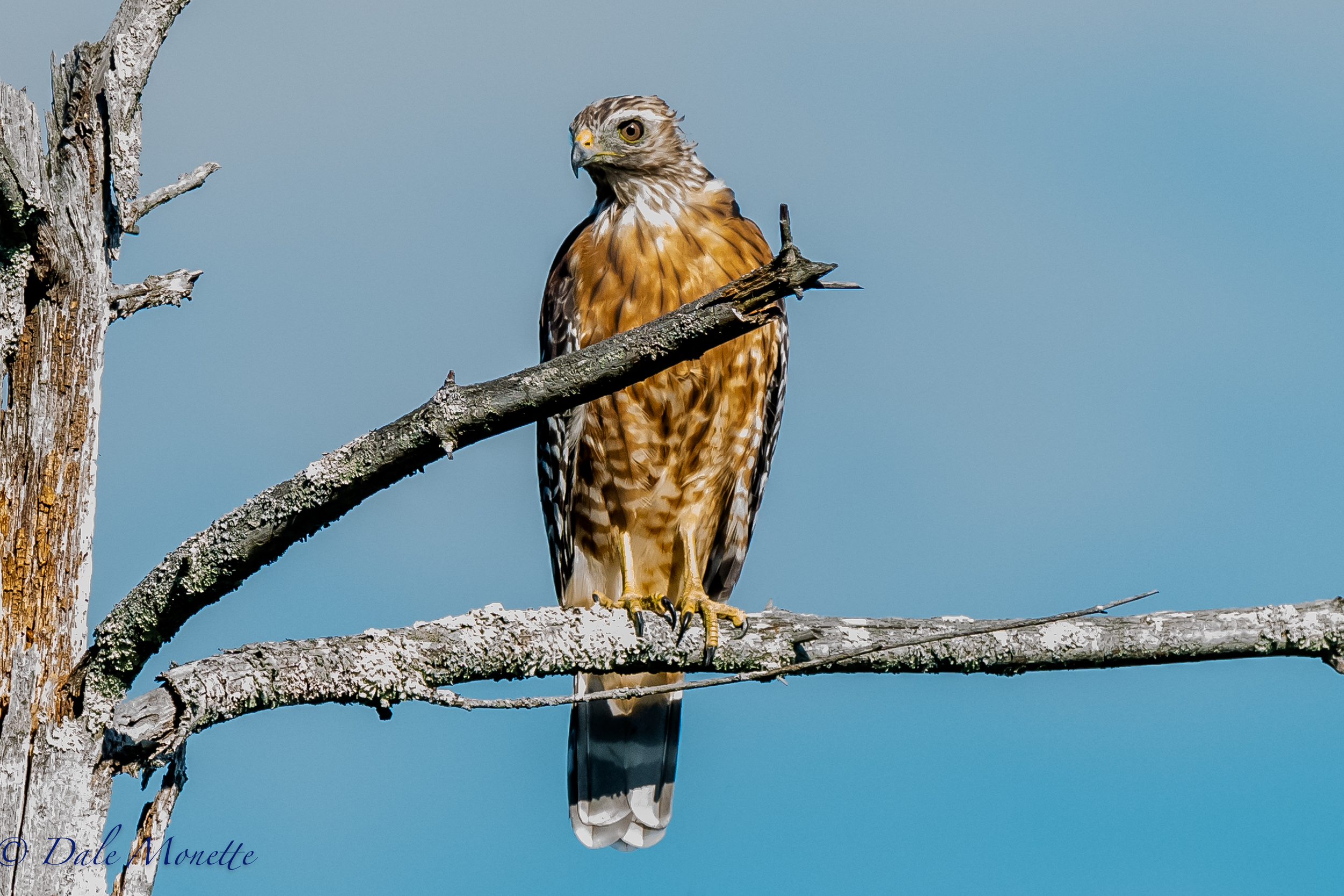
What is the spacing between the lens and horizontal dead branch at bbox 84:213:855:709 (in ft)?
8.77

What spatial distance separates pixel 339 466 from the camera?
8.80ft

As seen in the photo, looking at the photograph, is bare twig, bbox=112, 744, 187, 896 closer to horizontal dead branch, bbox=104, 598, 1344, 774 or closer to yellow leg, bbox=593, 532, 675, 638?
horizontal dead branch, bbox=104, 598, 1344, 774

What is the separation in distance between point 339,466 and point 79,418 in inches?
29.1

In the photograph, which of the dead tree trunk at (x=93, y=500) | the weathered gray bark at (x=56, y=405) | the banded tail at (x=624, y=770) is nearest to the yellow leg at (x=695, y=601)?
the banded tail at (x=624, y=770)

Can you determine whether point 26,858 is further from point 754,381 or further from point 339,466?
point 754,381

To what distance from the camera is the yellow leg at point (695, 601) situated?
3955mm

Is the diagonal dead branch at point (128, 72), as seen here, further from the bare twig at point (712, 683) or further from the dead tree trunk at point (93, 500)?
the bare twig at point (712, 683)

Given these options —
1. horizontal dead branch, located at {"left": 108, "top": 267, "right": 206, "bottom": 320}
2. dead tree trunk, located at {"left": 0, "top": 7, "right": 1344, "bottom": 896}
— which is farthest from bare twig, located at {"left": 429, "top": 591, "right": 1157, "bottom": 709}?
horizontal dead branch, located at {"left": 108, "top": 267, "right": 206, "bottom": 320}

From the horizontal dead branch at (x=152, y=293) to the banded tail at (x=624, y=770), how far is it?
2976mm

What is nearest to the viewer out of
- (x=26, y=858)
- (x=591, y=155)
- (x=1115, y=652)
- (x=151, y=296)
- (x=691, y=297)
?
(x=26, y=858)

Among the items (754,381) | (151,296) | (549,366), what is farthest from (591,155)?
(549,366)

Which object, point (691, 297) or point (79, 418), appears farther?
point (691, 297)

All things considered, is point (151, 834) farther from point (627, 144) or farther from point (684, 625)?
point (627, 144)

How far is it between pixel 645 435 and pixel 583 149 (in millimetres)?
1319
